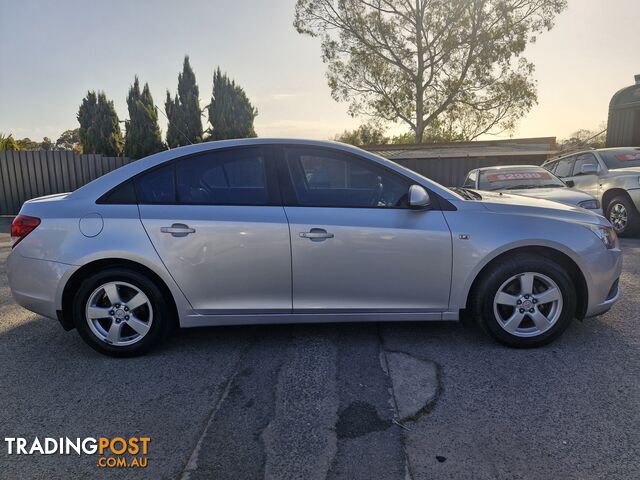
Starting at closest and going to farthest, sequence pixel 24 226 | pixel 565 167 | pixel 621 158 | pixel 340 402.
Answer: pixel 340 402, pixel 24 226, pixel 621 158, pixel 565 167

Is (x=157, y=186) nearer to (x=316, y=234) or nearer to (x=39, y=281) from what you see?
(x=39, y=281)

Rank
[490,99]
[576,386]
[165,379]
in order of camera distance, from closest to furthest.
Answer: [576,386] → [165,379] → [490,99]

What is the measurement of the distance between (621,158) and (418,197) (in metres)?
7.82

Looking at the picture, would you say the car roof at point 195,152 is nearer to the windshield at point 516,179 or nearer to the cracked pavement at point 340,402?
the cracked pavement at point 340,402

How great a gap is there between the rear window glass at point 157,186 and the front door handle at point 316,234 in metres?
1.06

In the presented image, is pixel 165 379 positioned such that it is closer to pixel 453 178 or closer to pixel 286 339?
pixel 286 339

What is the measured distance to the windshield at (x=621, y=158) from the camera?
8.74 meters

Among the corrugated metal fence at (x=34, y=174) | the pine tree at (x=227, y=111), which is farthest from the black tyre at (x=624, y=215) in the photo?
the pine tree at (x=227, y=111)

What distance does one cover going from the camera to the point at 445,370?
10.3 feet

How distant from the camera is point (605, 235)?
3.55 meters

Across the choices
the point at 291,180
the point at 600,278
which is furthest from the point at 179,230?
the point at 600,278

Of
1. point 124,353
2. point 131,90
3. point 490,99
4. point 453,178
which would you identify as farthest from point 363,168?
point 131,90

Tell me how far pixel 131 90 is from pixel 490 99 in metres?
22.9

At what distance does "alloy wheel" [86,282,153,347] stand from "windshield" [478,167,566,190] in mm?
6179
